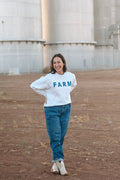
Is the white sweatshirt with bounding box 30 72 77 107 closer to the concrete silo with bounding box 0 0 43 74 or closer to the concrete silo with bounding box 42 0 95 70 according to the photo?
the concrete silo with bounding box 0 0 43 74

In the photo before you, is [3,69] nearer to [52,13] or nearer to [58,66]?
[52,13]

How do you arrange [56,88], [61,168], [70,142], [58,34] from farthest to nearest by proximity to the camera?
[58,34], [70,142], [61,168], [56,88]

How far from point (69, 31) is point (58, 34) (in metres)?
0.99

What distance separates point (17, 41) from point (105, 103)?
598 inches

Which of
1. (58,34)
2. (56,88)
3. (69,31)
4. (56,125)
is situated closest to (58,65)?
(56,88)

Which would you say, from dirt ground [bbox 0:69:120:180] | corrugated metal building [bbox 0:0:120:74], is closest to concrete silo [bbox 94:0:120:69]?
corrugated metal building [bbox 0:0:120:74]

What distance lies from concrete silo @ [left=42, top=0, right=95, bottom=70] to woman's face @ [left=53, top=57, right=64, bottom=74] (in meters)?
26.0

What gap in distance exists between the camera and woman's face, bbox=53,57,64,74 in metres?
5.02

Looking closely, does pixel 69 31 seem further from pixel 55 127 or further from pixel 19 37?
pixel 55 127

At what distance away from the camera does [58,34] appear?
1240 inches

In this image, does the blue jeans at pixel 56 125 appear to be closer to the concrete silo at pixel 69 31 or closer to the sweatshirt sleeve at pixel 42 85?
the sweatshirt sleeve at pixel 42 85

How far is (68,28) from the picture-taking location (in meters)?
31.4

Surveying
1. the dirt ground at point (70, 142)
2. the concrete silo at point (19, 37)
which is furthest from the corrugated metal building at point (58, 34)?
the dirt ground at point (70, 142)

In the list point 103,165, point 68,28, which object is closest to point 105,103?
point 103,165
